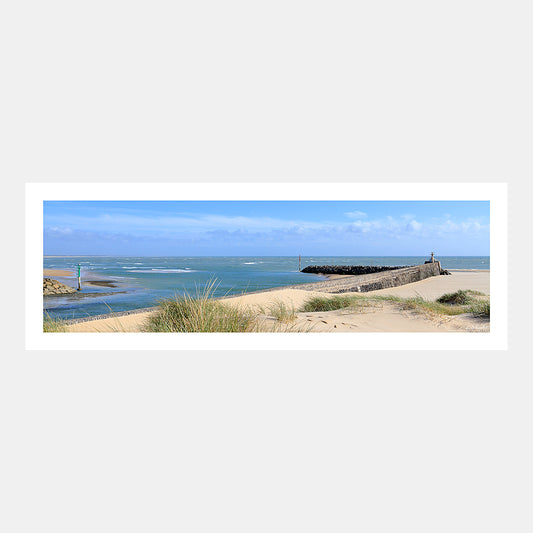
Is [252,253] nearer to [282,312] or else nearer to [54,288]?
[282,312]

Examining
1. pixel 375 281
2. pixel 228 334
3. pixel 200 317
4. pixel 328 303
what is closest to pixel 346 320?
pixel 328 303

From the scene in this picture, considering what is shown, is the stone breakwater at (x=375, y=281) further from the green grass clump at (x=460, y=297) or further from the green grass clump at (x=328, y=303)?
the green grass clump at (x=460, y=297)

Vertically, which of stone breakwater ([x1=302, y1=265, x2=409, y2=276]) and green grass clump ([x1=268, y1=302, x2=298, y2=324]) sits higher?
stone breakwater ([x1=302, y1=265, x2=409, y2=276])

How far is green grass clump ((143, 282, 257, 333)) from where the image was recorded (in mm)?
4523

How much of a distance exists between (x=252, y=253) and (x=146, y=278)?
7.29 feet

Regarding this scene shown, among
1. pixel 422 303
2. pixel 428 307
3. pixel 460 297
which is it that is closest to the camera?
pixel 428 307

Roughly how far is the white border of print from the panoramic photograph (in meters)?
0.11

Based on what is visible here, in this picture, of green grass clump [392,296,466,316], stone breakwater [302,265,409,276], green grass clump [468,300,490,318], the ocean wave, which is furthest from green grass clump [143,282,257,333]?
stone breakwater [302,265,409,276]

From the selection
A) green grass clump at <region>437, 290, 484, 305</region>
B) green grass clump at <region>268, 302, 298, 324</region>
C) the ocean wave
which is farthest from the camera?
the ocean wave

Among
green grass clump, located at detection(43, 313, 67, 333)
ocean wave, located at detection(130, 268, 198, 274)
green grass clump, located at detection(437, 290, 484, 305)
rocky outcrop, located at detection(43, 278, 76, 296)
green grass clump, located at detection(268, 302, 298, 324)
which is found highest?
ocean wave, located at detection(130, 268, 198, 274)

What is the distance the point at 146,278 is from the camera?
6906 mm

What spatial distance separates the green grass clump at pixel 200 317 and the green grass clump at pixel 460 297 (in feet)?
8.97

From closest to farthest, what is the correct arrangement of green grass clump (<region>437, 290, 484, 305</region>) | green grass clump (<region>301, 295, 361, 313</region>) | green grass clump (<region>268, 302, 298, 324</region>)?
green grass clump (<region>268, 302, 298, 324</region>), green grass clump (<region>301, 295, 361, 313</region>), green grass clump (<region>437, 290, 484, 305</region>)

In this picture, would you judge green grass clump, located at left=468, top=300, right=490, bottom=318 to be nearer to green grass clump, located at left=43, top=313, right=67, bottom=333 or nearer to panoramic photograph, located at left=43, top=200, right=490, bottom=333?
panoramic photograph, located at left=43, top=200, right=490, bottom=333
